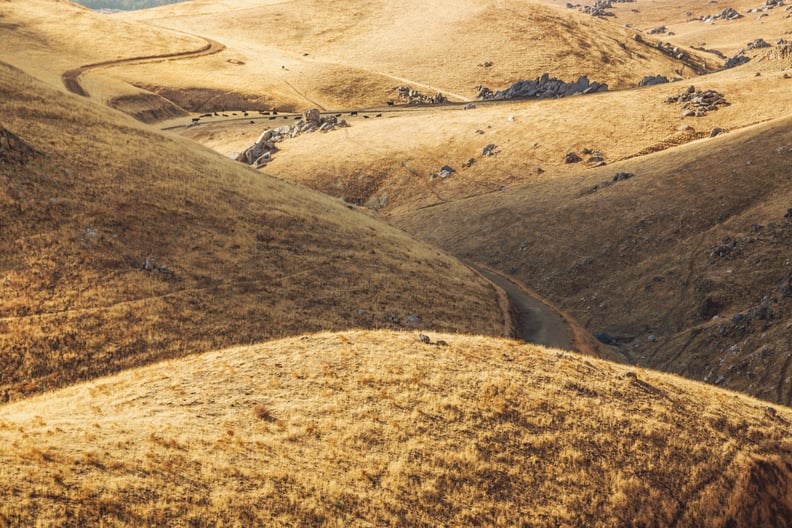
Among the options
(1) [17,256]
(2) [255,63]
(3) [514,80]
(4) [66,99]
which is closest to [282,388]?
(1) [17,256]

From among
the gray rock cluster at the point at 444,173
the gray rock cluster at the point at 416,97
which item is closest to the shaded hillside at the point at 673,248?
the gray rock cluster at the point at 444,173

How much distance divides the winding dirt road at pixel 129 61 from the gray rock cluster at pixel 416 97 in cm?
6433

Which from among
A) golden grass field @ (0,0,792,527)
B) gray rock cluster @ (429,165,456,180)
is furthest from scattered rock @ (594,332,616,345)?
gray rock cluster @ (429,165,456,180)

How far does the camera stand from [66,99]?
5688 cm

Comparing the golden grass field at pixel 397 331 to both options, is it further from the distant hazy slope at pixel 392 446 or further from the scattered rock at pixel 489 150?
the scattered rock at pixel 489 150

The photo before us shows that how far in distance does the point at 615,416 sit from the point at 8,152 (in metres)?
42.6

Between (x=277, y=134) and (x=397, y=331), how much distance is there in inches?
3644

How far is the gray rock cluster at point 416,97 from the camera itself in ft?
510

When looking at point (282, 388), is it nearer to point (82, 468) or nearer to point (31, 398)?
point (82, 468)

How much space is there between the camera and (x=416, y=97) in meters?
159

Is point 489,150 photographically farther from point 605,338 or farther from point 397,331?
point 397,331

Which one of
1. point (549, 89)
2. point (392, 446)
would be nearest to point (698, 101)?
point (549, 89)

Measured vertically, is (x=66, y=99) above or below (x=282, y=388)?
above

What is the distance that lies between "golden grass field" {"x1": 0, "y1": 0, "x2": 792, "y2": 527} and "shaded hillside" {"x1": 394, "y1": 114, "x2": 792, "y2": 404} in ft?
0.98
